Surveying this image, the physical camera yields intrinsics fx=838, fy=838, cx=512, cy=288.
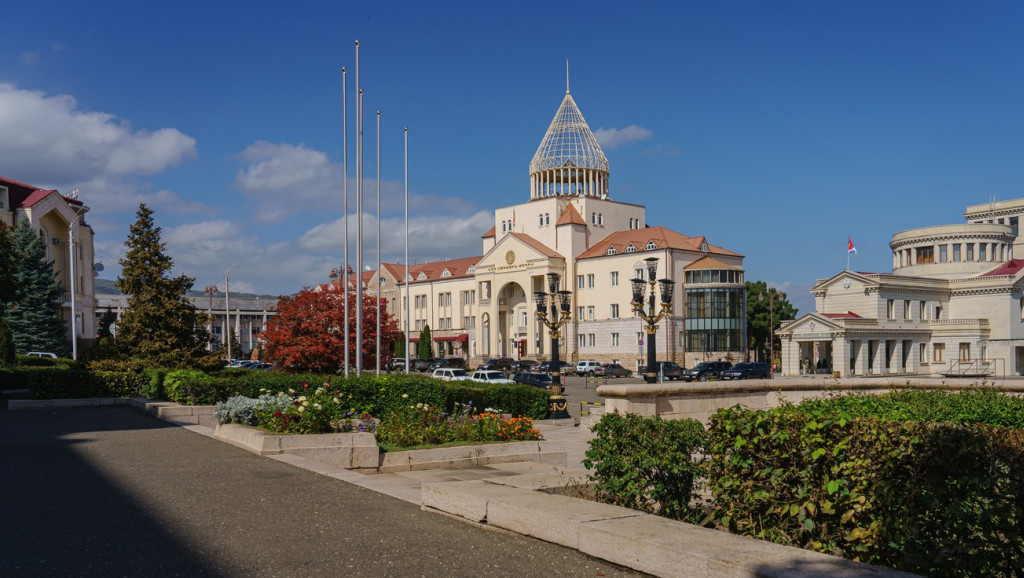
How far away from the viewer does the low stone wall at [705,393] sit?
62.0ft

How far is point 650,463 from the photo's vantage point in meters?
7.64

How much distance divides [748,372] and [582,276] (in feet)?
107

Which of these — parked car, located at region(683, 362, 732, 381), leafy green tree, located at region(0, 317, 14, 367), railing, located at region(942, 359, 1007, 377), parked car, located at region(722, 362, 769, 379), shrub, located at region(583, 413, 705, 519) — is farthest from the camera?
railing, located at region(942, 359, 1007, 377)

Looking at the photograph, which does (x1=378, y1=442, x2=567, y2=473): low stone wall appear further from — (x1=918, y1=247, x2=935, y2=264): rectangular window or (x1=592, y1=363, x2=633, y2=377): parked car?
(x1=918, y1=247, x2=935, y2=264): rectangular window

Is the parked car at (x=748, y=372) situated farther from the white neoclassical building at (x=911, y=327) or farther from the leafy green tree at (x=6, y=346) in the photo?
the leafy green tree at (x=6, y=346)

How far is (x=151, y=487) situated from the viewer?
36.7 feet

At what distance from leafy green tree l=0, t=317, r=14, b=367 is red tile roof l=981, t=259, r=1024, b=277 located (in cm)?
7124

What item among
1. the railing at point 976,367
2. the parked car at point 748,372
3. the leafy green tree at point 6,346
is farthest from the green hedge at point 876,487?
the railing at point 976,367

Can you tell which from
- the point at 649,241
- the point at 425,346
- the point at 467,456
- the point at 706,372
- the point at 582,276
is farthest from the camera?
the point at 425,346

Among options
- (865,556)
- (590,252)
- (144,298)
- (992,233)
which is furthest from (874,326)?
(865,556)

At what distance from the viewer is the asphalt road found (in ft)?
22.7

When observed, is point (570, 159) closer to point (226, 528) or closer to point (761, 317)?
point (761, 317)

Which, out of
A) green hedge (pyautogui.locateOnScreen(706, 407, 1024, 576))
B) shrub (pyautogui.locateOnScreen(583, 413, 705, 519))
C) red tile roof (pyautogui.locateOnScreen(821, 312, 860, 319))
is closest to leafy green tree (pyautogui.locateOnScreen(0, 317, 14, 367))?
shrub (pyautogui.locateOnScreen(583, 413, 705, 519))

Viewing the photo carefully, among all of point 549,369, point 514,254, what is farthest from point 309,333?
point 514,254
